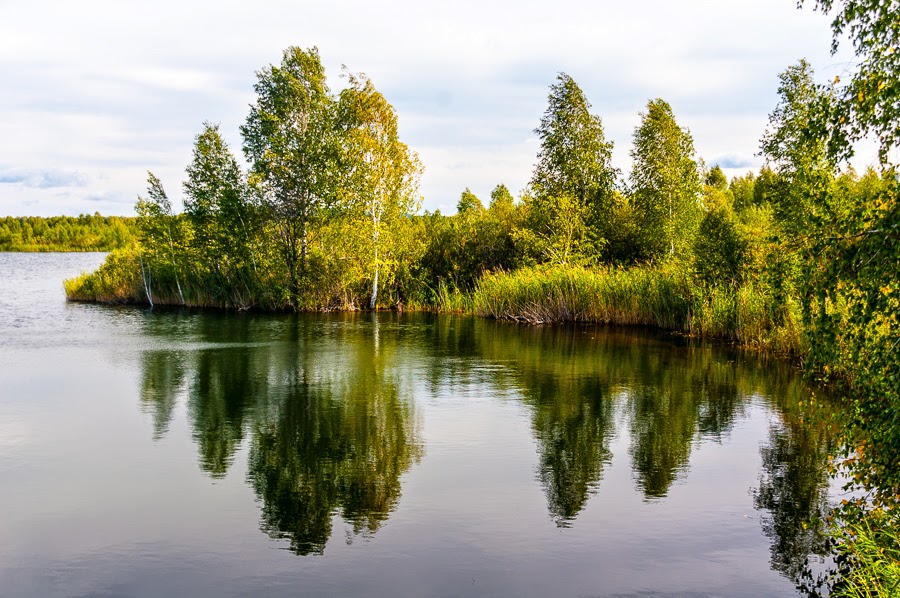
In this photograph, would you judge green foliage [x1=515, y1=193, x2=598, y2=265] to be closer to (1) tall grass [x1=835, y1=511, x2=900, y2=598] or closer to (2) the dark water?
(2) the dark water

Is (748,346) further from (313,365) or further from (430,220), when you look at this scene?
(430,220)

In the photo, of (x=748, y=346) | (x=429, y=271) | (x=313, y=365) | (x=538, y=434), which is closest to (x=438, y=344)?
(x=313, y=365)

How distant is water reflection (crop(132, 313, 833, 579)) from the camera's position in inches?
363

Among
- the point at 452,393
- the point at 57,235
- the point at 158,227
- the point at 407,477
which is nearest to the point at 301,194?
the point at 158,227

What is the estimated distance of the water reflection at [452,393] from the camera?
922 centimetres

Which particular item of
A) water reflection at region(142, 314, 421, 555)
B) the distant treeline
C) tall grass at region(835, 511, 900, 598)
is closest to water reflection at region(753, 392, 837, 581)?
tall grass at region(835, 511, 900, 598)

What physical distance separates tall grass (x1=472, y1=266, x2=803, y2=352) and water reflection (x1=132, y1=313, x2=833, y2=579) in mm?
1332

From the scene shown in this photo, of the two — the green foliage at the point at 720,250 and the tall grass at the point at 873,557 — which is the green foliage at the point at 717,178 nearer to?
the green foliage at the point at 720,250

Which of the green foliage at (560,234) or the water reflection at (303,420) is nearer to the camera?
the water reflection at (303,420)

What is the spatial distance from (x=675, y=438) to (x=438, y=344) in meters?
12.0

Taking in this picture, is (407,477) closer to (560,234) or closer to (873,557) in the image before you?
(873,557)

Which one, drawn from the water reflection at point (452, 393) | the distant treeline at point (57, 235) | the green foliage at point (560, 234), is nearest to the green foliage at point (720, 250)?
the water reflection at point (452, 393)

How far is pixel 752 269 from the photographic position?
22406 millimetres

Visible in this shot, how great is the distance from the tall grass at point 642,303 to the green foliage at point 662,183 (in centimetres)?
498
